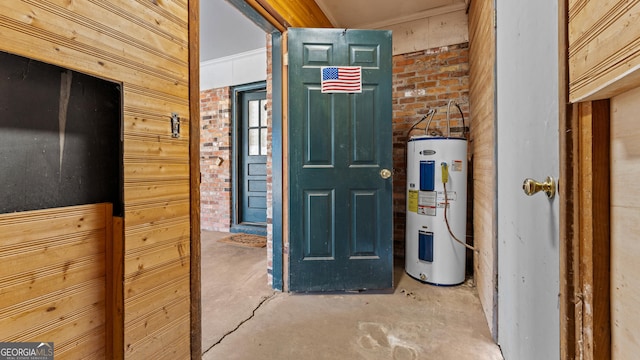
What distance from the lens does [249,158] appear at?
14.8 feet

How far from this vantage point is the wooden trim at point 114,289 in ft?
3.45

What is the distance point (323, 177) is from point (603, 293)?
182 cm

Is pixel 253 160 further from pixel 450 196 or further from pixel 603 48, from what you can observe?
pixel 603 48

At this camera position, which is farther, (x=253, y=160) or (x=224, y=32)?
(x=253, y=160)

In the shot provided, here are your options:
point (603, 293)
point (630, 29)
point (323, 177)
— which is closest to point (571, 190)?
point (603, 293)

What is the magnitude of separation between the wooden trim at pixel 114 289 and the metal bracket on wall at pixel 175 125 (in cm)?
40

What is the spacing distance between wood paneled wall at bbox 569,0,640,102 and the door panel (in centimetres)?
16

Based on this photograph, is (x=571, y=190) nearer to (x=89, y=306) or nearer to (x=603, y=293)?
(x=603, y=293)

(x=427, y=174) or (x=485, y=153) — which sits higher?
(x=485, y=153)

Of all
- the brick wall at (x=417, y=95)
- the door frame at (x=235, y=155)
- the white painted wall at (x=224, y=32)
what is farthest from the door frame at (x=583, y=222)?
the door frame at (x=235, y=155)

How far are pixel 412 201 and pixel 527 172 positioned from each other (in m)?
1.51

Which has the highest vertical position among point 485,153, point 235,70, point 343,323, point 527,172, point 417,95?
point 235,70

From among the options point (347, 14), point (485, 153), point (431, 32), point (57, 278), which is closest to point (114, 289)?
point (57, 278)

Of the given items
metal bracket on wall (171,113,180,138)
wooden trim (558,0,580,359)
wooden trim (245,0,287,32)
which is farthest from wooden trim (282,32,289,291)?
wooden trim (558,0,580,359)
